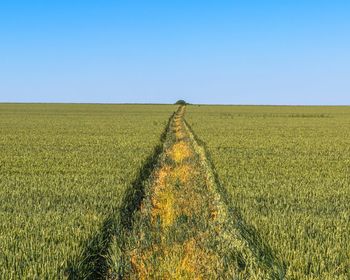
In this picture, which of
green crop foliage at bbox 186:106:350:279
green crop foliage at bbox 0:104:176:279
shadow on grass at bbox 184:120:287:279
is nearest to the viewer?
shadow on grass at bbox 184:120:287:279

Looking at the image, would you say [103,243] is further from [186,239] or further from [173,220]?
[173,220]

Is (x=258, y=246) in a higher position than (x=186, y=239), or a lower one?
higher

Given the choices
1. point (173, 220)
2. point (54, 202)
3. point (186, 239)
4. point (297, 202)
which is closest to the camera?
point (186, 239)

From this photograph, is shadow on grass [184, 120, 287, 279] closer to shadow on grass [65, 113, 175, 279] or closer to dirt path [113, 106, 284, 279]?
dirt path [113, 106, 284, 279]

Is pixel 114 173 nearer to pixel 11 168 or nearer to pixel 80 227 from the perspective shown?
pixel 11 168

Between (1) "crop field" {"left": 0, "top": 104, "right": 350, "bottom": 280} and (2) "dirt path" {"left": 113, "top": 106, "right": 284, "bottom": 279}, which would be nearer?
(1) "crop field" {"left": 0, "top": 104, "right": 350, "bottom": 280}

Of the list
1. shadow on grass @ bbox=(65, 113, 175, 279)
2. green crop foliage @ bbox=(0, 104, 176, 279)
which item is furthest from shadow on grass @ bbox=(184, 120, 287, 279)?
green crop foliage @ bbox=(0, 104, 176, 279)

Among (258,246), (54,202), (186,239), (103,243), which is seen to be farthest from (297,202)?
(54,202)

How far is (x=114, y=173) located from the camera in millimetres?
14773

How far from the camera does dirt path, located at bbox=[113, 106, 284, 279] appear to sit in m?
6.56

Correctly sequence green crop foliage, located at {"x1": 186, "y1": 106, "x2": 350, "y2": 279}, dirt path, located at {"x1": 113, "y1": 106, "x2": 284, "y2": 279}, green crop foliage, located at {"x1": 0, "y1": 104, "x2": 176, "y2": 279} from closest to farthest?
green crop foliage, located at {"x1": 186, "y1": 106, "x2": 350, "y2": 279}
green crop foliage, located at {"x1": 0, "y1": 104, "x2": 176, "y2": 279}
dirt path, located at {"x1": 113, "y1": 106, "x2": 284, "y2": 279}

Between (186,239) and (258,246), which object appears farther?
(186,239)

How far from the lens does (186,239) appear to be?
26.4 ft

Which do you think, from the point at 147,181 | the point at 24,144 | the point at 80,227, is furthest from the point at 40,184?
the point at 24,144
